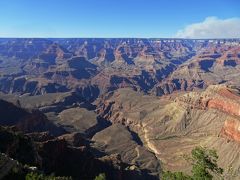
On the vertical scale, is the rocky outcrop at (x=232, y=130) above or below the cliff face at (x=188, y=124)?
above

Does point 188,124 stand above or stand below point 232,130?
below

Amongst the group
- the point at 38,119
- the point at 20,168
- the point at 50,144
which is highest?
the point at 20,168

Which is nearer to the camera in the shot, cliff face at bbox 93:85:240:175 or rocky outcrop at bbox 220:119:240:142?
rocky outcrop at bbox 220:119:240:142

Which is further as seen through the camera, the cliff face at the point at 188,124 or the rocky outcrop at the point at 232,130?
the cliff face at the point at 188,124

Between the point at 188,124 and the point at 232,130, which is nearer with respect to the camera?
the point at 232,130

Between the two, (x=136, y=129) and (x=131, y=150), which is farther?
(x=136, y=129)

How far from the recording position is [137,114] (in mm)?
187125

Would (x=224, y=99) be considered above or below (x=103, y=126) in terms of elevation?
above

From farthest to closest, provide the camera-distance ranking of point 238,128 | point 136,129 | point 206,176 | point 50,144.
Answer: point 136,129, point 238,128, point 50,144, point 206,176

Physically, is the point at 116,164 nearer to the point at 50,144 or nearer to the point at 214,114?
the point at 50,144

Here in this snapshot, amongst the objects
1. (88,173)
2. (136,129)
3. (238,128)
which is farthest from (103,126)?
(88,173)

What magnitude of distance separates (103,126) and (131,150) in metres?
36.6

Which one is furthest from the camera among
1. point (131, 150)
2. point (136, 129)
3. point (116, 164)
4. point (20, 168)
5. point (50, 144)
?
point (136, 129)

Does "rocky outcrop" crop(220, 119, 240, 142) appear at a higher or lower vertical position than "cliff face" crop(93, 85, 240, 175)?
higher
